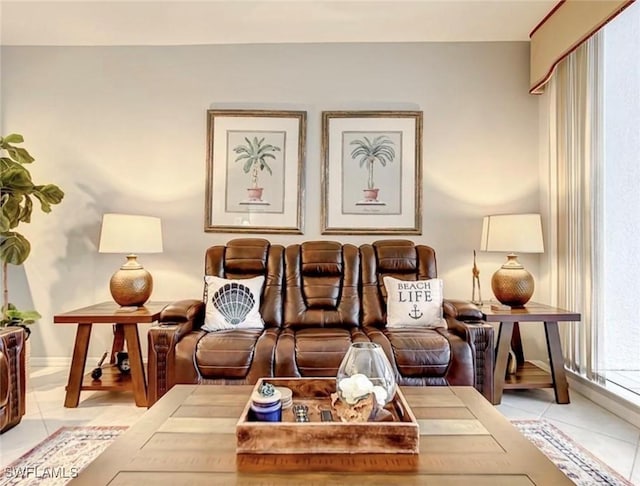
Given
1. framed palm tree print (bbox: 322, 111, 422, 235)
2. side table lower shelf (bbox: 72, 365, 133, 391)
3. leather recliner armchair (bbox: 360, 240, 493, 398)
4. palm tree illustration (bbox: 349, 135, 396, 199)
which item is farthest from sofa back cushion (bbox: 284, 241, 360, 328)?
side table lower shelf (bbox: 72, 365, 133, 391)

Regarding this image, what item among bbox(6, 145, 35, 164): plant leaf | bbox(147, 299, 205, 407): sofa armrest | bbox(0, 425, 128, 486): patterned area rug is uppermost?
bbox(6, 145, 35, 164): plant leaf

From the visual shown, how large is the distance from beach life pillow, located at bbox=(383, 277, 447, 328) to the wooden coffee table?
1.33 metres

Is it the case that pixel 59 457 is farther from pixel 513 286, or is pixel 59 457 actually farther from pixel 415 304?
pixel 513 286

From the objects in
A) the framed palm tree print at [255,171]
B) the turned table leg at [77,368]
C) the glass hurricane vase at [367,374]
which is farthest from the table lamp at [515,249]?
the turned table leg at [77,368]

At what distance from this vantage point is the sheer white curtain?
2.80 m

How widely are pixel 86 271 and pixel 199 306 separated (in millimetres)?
1355

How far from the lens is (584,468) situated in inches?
75.6

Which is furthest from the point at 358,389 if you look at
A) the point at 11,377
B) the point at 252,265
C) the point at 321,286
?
the point at 11,377

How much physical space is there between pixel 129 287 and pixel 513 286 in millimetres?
2646

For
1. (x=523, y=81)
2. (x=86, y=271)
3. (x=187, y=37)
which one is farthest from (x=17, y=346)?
(x=523, y=81)

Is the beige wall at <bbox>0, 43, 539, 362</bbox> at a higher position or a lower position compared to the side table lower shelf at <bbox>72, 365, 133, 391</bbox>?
higher

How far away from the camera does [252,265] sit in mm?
3062

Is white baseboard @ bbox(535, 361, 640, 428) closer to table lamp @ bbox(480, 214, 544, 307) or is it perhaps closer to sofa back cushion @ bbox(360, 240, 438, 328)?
table lamp @ bbox(480, 214, 544, 307)

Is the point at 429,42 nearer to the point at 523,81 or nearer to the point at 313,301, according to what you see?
the point at 523,81
